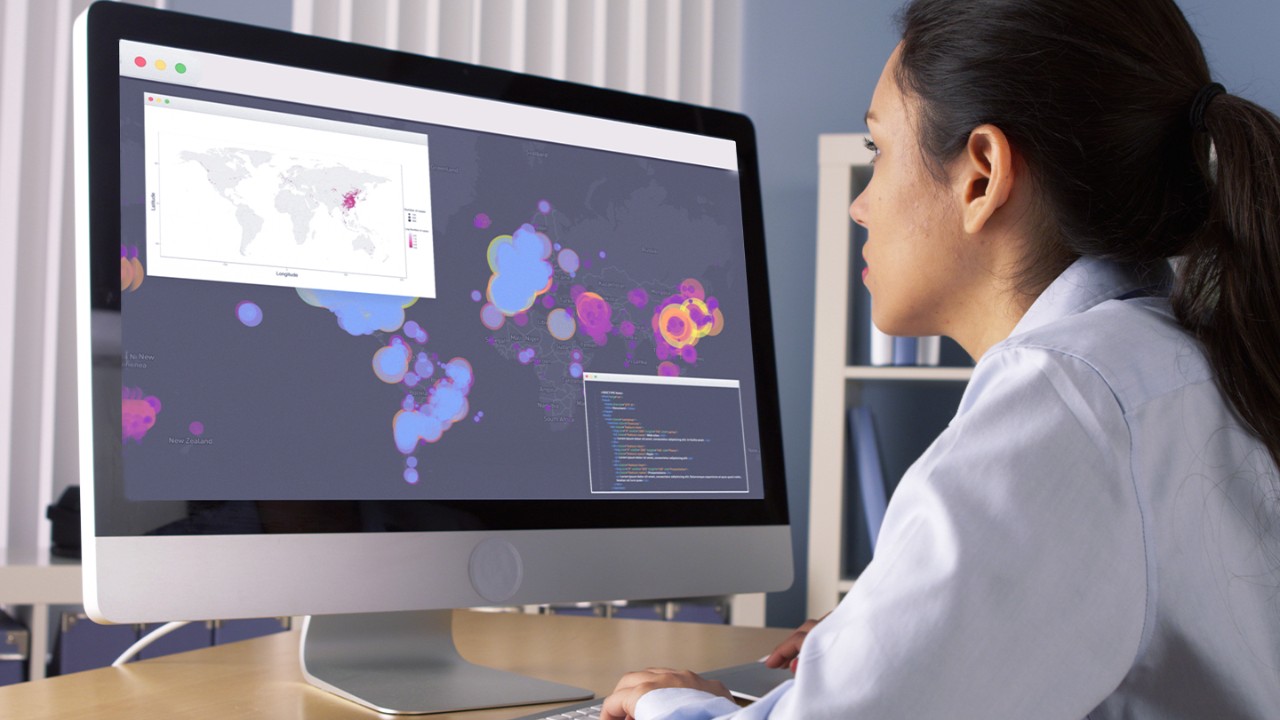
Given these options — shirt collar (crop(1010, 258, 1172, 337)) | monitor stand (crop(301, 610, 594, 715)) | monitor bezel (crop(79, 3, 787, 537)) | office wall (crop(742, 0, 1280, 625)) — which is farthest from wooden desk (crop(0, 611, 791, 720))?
office wall (crop(742, 0, 1280, 625))

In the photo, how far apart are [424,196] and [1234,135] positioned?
0.59 meters

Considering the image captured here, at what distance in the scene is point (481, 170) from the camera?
0.97m

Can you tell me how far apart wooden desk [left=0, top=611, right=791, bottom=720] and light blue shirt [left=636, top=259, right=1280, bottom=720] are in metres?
0.37

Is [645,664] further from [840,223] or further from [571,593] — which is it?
[840,223]

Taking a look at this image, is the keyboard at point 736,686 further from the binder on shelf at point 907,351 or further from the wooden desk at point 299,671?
the binder on shelf at point 907,351

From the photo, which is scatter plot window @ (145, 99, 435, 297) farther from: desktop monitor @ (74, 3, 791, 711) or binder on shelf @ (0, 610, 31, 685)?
binder on shelf @ (0, 610, 31, 685)

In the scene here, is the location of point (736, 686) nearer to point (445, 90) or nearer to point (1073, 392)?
point (1073, 392)

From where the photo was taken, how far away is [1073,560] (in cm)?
54

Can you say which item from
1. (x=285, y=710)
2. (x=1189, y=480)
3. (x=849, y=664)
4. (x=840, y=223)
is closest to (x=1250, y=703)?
(x=1189, y=480)

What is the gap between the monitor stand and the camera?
2.82 feet

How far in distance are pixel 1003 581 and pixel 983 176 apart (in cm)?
37

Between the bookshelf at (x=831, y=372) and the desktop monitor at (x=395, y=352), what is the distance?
1.12 meters

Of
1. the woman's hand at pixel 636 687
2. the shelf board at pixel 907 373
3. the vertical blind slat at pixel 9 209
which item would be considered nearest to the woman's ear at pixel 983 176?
the woman's hand at pixel 636 687

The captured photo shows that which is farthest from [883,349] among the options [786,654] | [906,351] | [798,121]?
[786,654]
